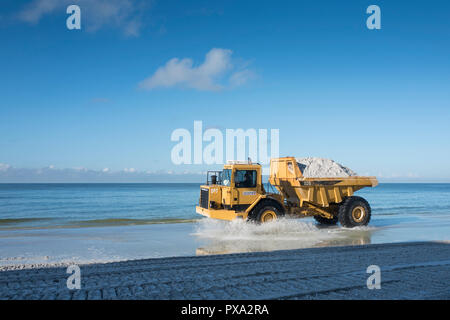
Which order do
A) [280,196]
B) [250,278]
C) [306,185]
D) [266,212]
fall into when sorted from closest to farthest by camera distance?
[250,278], [266,212], [280,196], [306,185]

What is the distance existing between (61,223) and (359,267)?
16254 mm

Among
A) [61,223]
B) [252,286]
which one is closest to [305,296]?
[252,286]

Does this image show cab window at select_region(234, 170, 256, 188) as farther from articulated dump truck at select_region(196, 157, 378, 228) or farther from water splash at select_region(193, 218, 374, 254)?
water splash at select_region(193, 218, 374, 254)

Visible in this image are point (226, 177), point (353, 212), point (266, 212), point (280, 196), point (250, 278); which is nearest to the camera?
point (250, 278)

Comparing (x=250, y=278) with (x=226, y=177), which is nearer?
(x=250, y=278)

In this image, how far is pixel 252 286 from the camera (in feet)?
19.6

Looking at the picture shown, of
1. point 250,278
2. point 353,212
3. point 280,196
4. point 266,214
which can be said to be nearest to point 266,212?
point 266,214

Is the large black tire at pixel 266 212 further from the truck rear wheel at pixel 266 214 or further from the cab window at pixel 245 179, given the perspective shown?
the cab window at pixel 245 179

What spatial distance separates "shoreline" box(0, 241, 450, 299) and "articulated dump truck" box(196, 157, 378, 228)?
14.6 feet

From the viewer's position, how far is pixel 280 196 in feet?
46.3

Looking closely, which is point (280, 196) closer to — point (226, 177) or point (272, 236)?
point (272, 236)

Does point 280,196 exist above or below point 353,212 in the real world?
above

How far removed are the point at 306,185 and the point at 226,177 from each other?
10.4 feet
